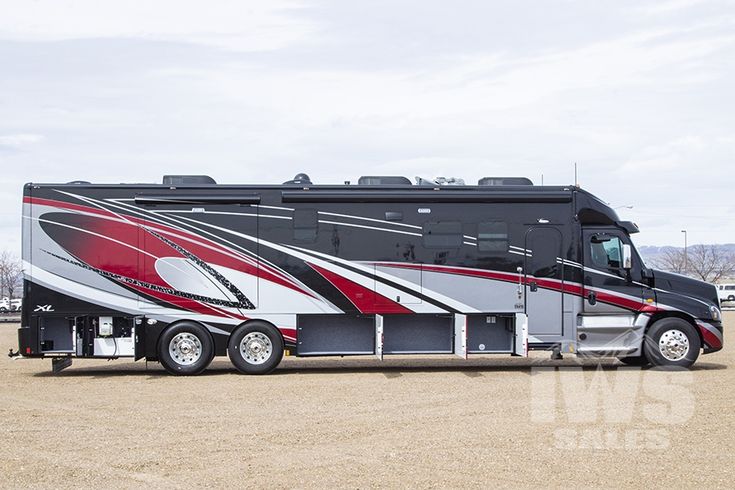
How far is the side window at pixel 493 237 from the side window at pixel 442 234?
15.5 inches

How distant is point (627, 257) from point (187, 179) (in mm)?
8443

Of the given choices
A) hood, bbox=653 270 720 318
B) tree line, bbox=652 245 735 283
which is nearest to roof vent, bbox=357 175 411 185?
hood, bbox=653 270 720 318

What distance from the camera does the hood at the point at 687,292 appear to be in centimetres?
1766

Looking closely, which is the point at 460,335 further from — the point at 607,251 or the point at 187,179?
the point at 187,179

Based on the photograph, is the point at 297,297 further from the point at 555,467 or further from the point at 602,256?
the point at 555,467

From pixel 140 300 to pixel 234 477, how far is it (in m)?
9.56

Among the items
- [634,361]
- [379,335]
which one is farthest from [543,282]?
[379,335]

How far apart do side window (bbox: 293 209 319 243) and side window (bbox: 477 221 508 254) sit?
308cm

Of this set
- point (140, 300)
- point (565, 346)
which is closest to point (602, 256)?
point (565, 346)

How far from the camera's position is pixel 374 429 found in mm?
10828

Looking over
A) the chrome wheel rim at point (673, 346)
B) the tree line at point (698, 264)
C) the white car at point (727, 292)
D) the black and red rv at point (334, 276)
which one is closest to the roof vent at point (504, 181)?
the black and red rv at point (334, 276)

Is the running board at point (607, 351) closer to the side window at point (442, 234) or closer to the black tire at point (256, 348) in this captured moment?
the side window at point (442, 234)

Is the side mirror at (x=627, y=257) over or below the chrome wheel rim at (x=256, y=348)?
over

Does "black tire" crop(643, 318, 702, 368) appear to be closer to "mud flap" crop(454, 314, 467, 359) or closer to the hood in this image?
the hood
